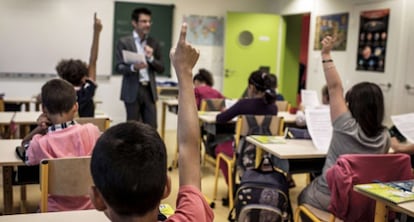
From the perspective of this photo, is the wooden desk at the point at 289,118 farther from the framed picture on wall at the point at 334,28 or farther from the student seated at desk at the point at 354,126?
the framed picture on wall at the point at 334,28

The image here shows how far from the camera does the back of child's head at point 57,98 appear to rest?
236 cm

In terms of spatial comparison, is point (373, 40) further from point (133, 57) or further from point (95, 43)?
point (95, 43)

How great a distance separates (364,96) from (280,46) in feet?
18.1

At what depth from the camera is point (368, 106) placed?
7.96 feet

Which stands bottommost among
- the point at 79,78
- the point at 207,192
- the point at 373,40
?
the point at 207,192

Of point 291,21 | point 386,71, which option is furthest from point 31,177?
point 291,21

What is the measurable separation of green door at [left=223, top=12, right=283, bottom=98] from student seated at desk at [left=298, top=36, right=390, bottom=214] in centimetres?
495

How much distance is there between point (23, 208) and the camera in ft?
11.8

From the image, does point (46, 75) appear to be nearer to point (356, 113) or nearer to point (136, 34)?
point (136, 34)

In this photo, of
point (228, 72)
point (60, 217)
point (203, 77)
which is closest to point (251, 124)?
point (203, 77)

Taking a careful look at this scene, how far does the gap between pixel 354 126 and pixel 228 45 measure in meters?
5.15

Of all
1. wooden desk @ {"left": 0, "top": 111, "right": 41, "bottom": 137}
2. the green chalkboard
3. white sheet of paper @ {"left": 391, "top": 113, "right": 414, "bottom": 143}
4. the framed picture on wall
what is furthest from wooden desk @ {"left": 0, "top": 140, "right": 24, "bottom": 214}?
the framed picture on wall

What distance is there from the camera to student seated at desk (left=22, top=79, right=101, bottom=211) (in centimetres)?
219

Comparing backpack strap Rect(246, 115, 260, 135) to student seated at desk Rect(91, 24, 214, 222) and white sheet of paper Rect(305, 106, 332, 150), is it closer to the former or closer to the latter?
white sheet of paper Rect(305, 106, 332, 150)
